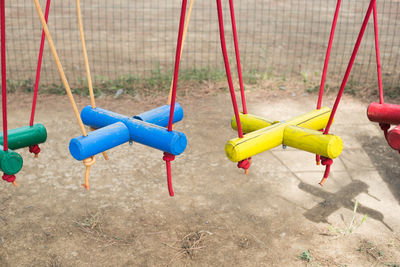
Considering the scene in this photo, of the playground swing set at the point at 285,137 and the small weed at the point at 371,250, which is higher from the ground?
the playground swing set at the point at 285,137

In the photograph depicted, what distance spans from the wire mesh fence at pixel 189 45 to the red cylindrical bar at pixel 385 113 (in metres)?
4.03

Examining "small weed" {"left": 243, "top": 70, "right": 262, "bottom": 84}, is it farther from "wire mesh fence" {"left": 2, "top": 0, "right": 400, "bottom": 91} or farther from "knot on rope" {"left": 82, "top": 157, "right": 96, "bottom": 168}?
"knot on rope" {"left": 82, "top": 157, "right": 96, "bottom": 168}

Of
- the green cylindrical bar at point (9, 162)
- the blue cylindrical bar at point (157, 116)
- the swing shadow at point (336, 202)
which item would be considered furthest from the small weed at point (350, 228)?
the green cylindrical bar at point (9, 162)

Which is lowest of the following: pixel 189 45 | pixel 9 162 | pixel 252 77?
pixel 252 77

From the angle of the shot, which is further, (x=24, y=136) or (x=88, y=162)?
(x=24, y=136)

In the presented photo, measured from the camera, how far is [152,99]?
6.01 m

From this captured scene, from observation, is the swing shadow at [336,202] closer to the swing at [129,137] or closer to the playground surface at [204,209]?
the playground surface at [204,209]

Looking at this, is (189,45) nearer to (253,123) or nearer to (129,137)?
(253,123)

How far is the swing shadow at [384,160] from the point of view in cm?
410

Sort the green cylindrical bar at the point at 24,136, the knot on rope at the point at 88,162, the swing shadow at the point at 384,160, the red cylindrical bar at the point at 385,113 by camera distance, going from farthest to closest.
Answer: the swing shadow at the point at 384,160 → the red cylindrical bar at the point at 385,113 → the green cylindrical bar at the point at 24,136 → the knot on rope at the point at 88,162

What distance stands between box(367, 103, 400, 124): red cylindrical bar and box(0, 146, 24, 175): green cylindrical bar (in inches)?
74.2

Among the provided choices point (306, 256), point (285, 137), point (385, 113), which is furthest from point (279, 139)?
point (306, 256)

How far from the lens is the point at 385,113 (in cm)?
262

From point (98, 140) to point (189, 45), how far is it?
21.9ft
